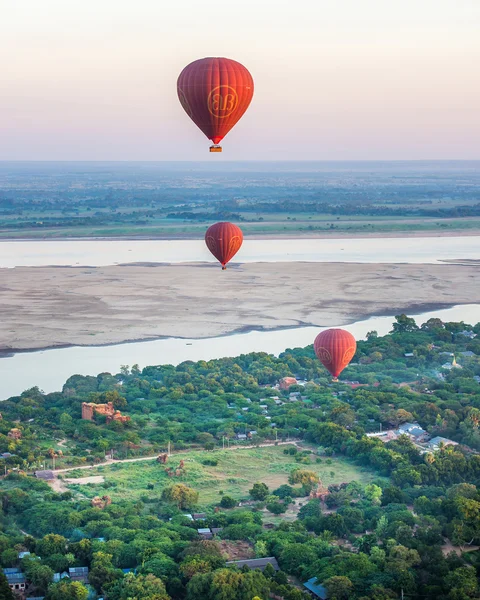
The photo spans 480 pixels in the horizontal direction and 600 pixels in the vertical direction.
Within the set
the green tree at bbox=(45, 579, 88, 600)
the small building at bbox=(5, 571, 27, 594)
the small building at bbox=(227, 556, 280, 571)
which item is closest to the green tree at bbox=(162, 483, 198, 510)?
the small building at bbox=(227, 556, 280, 571)

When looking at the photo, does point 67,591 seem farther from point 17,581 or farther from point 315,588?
point 315,588

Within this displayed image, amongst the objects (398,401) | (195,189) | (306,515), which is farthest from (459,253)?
(195,189)

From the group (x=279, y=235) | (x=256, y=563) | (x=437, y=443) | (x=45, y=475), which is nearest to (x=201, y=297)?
(x=437, y=443)

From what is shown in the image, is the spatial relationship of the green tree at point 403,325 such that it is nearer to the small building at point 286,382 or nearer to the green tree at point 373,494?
the small building at point 286,382

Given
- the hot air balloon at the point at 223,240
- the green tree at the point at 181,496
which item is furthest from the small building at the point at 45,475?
the hot air balloon at the point at 223,240

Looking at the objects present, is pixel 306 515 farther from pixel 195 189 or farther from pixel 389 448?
pixel 195 189

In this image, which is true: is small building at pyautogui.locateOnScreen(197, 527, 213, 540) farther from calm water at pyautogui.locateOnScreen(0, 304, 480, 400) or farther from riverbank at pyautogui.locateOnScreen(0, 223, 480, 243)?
riverbank at pyautogui.locateOnScreen(0, 223, 480, 243)
